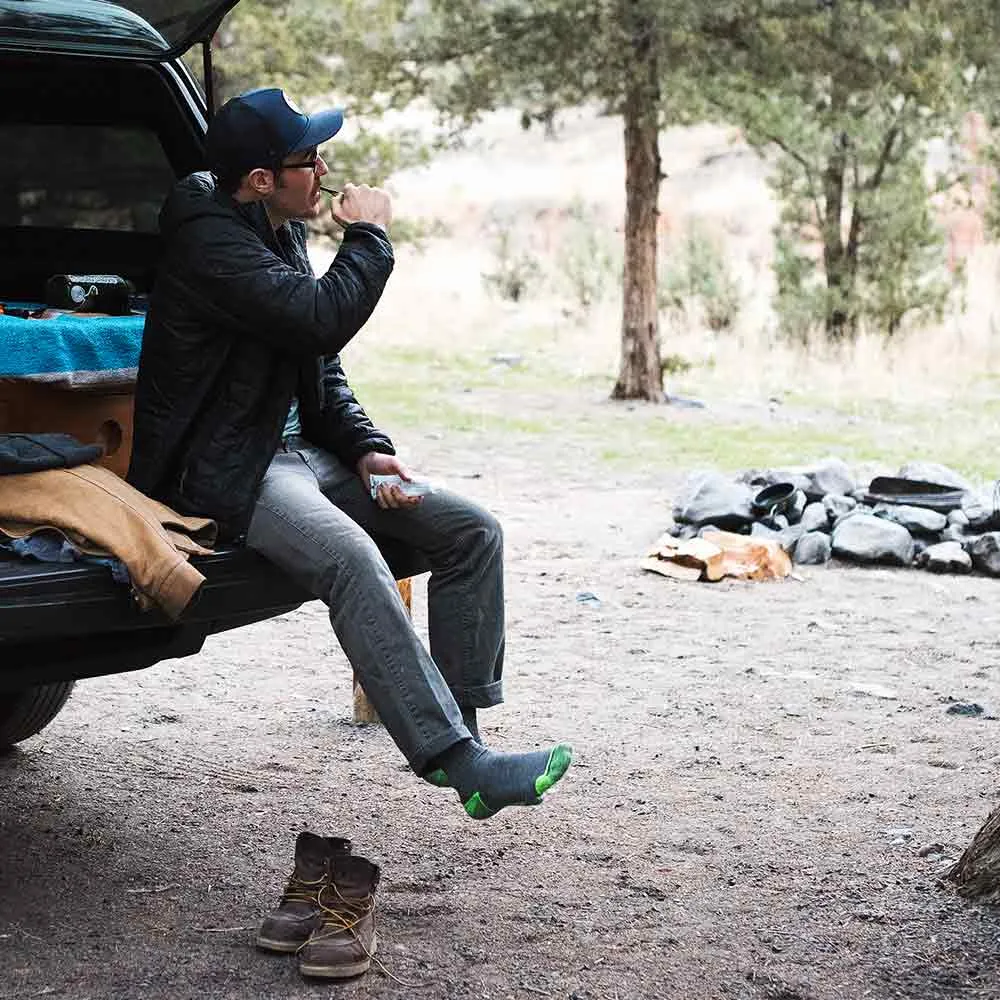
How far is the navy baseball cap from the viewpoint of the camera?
137 inches

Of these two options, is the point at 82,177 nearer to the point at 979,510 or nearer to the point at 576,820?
the point at 576,820

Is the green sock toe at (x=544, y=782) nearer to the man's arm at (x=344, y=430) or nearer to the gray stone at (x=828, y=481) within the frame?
the man's arm at (x=344, y=430)

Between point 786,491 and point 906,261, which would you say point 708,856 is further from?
point 906,261

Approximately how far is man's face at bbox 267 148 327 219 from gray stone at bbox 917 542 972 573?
15.8ft

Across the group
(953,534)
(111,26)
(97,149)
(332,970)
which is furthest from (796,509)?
(332,970)

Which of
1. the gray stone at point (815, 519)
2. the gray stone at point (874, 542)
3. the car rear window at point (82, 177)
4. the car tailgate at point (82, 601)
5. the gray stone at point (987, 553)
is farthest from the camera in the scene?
the gray stone at point (815, 519)

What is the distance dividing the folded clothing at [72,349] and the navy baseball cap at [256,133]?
18.4 inches

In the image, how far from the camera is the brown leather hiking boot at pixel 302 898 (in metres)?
3.28

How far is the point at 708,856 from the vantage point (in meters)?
3.88

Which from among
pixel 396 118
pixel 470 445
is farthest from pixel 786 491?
pixel 396 118

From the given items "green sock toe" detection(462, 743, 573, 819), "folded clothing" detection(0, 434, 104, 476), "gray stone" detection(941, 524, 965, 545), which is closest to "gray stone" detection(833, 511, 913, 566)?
"gray stone" detection(941, 524, 965, 545)

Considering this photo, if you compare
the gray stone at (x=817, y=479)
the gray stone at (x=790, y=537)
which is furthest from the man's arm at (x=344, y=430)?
the gray stone at (x=817, y=479)

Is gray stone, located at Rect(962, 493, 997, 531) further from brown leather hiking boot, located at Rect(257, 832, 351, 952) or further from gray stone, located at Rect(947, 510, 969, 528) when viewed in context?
brown leather hiking boot, located at Rect(257, 832, 351, 952)

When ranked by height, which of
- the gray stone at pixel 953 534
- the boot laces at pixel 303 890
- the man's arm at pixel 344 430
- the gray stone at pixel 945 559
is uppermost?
the man's arm at pixel 344 430
